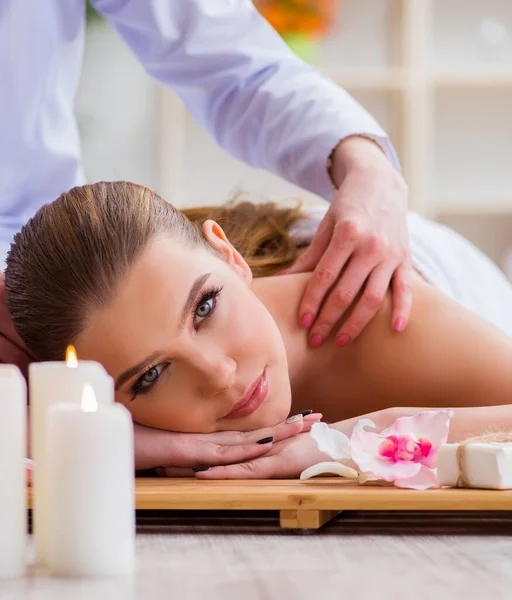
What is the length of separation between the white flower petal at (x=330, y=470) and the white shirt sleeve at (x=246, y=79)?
98 centimetres

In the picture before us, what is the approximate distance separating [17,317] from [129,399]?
217 millimetres

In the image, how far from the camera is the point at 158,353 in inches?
50.6

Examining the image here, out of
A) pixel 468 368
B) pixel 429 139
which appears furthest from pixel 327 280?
pixel 429 139

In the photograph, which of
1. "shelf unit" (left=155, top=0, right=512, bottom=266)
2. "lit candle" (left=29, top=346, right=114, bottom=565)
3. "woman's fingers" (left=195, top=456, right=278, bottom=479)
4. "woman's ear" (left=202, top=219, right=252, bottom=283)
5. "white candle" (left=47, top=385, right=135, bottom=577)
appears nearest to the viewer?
"white candle" (left=47, top=385, right=135, bottom=577)

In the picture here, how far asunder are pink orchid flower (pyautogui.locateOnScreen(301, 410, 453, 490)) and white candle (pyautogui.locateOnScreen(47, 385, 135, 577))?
1.30ft

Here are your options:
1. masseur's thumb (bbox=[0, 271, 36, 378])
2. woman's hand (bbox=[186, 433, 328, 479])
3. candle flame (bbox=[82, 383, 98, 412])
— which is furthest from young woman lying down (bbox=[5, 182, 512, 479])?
candle flame (bbox=[82, 383, 98, 412])

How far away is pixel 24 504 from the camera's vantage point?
2.50 ft

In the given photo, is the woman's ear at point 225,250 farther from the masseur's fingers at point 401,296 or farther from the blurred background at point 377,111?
the blurred background at point 377,111

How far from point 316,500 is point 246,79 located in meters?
1.39

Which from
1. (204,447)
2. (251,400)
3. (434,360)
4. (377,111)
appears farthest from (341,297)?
(377,111)

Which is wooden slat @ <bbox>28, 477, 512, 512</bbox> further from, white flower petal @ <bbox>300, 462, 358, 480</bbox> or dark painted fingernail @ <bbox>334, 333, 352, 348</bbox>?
dark painted fingernail @ <bbox>334, 333, 352, 348</bbox>

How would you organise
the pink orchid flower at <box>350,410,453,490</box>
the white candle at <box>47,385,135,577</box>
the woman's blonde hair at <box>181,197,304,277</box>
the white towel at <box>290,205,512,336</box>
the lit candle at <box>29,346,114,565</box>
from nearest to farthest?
the white candle at <box>47,385,135,577</box> → the lit candle at <box>29,346,114,565</box> → the pink orchid flower at <box>350,410,453,490</box> → the woman's blonde hair at <box>181,197,304,277</box> → the white towel at <box>290,205,512,336</box>

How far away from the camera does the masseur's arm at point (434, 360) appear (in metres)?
1.58

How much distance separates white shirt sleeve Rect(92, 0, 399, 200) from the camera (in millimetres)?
2051
